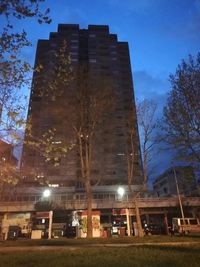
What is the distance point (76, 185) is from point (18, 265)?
7413 cm

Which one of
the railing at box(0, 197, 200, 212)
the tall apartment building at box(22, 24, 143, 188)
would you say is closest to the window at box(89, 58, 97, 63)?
the tall apartment building at box(22, 24, 143, 188)

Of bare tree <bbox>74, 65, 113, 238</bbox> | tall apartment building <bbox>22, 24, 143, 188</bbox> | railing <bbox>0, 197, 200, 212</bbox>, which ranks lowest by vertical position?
railing <bbox>0, 197, 200, 212</bbox>

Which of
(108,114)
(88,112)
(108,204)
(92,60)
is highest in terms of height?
(92,60)

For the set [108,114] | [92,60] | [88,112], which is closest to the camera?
[88,112]

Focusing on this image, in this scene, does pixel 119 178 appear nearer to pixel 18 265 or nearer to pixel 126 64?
pixel 126 64

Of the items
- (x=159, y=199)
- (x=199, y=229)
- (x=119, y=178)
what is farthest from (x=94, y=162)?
(x=199, y=229)

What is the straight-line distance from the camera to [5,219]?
179ft

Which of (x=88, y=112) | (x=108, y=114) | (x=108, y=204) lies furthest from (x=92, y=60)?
(x=88, y=112)

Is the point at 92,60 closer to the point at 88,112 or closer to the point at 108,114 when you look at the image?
the point at 108,114

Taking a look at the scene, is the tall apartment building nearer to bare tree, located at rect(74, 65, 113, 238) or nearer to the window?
the window

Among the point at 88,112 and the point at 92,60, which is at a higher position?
the point at 92,60

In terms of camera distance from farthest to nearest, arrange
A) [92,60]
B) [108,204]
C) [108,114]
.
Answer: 1. [92,60]
2. [108,204]
3. [108,114]

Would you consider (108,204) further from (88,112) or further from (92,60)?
(92,60)

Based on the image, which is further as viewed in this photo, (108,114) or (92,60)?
(92,60)
